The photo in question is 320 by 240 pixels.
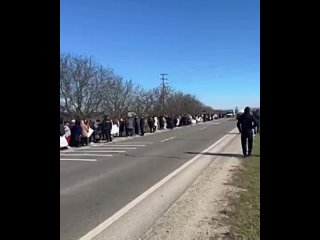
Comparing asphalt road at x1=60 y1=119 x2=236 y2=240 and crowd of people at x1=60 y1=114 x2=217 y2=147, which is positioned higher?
crowd of people at x1=60 y1=114 x2=217 y2=147

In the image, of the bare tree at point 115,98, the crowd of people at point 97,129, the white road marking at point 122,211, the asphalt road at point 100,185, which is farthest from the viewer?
the bare tree at point 115,98

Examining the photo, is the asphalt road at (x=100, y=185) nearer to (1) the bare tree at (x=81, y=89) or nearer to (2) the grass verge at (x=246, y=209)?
(2) the grass verge at (x=246, y=209)

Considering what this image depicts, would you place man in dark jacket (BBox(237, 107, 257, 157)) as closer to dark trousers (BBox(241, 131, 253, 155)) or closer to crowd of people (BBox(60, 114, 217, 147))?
dark trousers (BBox(241, 131, 253, 155))

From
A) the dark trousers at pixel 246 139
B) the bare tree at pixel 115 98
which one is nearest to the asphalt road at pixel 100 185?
the dark trousers at pixel 246 139

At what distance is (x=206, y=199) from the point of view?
8859mm

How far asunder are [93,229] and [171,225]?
111 centimetres

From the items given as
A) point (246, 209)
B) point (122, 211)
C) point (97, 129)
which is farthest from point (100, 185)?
point (97, 129)

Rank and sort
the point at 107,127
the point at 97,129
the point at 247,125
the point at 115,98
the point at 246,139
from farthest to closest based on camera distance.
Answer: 1. the point at 115,98
2. the point at 97,129
3. the point at 107,127
4. the point at 246,139
5. the point at 247,125

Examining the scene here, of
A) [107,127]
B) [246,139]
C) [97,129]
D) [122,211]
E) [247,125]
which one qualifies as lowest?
[122,211]

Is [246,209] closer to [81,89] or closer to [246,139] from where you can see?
[246,139]

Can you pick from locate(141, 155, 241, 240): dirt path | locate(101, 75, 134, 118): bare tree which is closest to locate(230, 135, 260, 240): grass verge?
locate(141, 155, 241, 240): dirt path
